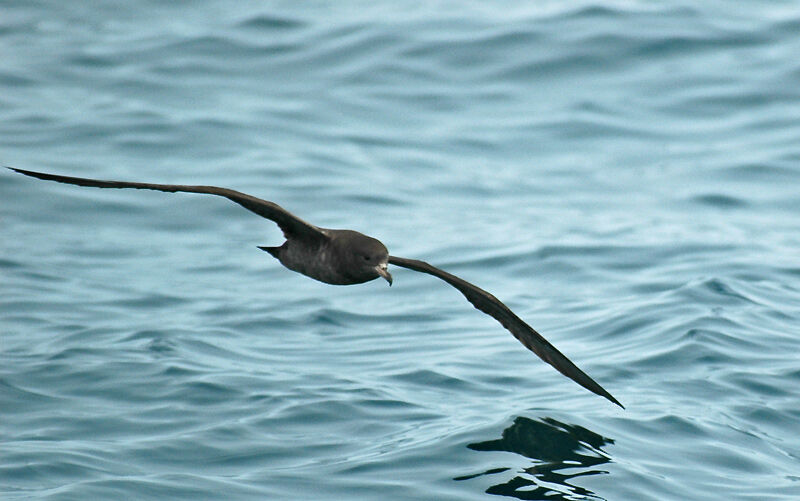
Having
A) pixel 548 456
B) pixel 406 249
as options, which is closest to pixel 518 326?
pixel 548 456

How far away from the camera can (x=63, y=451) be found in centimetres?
775

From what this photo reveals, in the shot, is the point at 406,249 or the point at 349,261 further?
the point at 406,249

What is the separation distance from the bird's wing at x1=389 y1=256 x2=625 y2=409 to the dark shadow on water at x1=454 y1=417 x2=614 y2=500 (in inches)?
18.3

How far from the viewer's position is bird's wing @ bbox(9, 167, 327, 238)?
5625mm

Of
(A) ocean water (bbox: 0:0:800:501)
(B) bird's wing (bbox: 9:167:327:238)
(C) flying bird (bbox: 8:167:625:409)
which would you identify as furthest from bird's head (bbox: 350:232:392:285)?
(A) ocean water (bbox: 0:0:800:501)

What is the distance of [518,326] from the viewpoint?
756 centimetres

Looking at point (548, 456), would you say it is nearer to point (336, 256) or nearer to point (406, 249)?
point (336, 256)

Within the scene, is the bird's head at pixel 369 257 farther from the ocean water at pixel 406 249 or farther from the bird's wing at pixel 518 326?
the ocean water at pixel 406 249

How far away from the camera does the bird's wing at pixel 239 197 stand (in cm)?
562

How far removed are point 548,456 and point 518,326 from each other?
81 cm

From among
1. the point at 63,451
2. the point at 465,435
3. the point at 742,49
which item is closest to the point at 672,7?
the point at 742,49

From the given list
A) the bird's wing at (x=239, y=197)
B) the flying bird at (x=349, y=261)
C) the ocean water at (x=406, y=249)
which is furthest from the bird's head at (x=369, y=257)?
the ocean water at (x=406, y=249)

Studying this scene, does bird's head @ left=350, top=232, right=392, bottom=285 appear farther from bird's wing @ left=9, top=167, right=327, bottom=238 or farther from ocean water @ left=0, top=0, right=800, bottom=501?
ocean water @ left=0, top=0, right=800, bottom=501

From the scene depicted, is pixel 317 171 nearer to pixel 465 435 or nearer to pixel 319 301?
pixel 319 301
